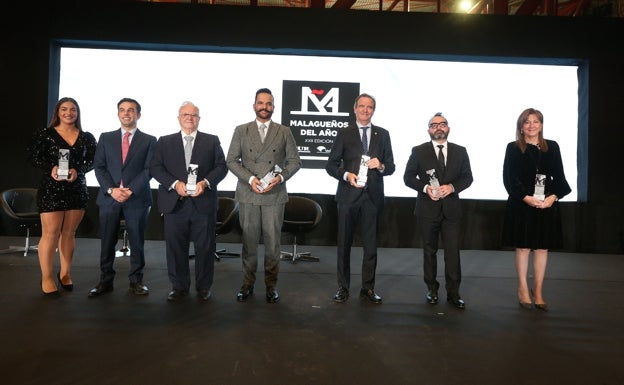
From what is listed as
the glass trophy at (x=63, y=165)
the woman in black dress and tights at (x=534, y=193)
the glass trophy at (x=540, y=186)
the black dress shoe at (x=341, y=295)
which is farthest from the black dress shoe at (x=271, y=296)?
the glass trophy at (x=540, y=186)

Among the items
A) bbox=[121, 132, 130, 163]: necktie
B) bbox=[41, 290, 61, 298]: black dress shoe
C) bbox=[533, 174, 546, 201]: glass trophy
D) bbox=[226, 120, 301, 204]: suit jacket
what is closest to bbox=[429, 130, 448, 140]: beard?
bbox=[533, 174, 546, 201]: glass trophy

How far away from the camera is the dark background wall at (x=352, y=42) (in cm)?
646

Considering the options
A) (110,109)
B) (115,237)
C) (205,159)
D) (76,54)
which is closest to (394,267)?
(205,159)

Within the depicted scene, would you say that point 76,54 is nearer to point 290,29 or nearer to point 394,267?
point 290,29

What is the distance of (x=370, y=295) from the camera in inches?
145

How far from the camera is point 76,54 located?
21.7 feet

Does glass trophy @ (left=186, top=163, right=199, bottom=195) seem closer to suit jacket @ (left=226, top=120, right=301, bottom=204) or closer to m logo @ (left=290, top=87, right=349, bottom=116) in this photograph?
suit jacket @ (left=226, top=120, right=301, bottom=204)

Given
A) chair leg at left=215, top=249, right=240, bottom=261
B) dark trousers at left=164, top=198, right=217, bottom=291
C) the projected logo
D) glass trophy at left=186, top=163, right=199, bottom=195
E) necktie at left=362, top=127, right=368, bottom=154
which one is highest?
the projected logo

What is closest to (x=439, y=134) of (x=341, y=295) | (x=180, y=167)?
(x=341, y=295)

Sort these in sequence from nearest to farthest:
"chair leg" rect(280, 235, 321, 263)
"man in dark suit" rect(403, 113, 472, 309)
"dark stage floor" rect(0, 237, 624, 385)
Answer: "dark stage floor" rect(0, 237, 624, 385) < "man in dark suit" rect(403, 113, 472, 309) < "chair leg" rect(280, 235, 321, 263)

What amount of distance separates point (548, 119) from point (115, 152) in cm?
609

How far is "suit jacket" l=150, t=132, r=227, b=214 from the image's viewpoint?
11.9 ft

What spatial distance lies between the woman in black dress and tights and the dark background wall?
300 cm

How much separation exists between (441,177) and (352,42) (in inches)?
138
